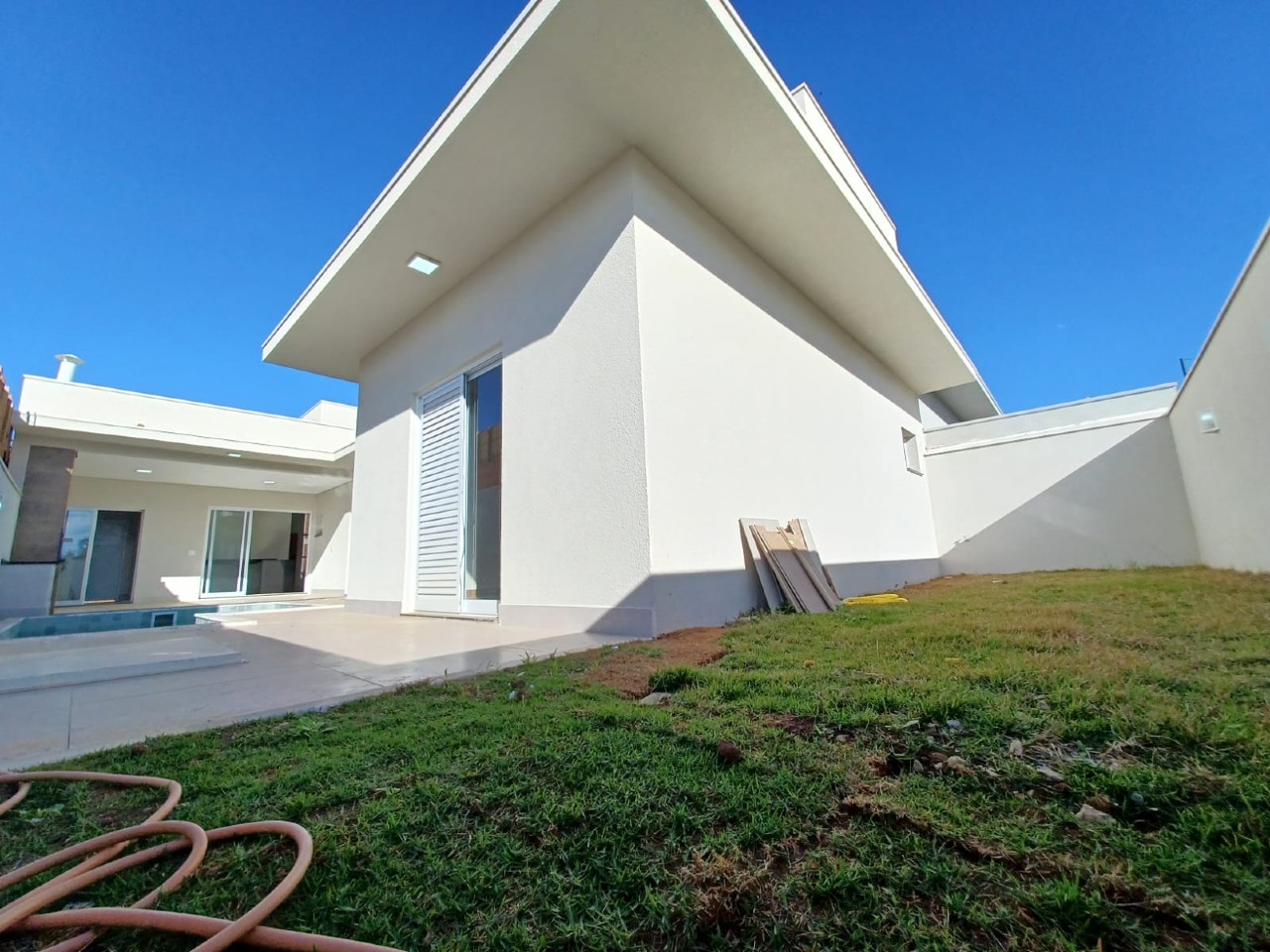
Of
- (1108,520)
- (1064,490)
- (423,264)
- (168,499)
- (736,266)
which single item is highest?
(423,264)

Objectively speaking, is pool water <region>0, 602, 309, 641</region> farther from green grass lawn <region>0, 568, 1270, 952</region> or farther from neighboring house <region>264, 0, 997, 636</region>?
green grass lawn <region>0, 568, 1270, 952</region>

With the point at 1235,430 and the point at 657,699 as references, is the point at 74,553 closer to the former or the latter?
the point at 657,699

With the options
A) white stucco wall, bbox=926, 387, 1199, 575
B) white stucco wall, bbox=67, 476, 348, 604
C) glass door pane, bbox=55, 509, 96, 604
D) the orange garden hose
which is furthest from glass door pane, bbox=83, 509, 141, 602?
white stucco wall, bbox=926, 387, 1199, 575

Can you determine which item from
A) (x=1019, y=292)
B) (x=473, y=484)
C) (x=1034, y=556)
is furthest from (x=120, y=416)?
(x=1019, y=292)

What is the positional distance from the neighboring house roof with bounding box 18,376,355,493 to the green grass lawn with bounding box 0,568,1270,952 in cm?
1053

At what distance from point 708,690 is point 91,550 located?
1573 cm

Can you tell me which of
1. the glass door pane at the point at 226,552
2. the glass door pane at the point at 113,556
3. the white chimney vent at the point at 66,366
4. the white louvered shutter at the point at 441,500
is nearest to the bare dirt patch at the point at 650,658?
the white louvered shutter at the point at 441,500

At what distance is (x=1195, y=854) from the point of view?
2.72 ft

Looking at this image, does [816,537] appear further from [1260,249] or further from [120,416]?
[120,416]

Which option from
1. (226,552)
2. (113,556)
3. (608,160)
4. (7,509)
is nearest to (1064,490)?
(608,160)

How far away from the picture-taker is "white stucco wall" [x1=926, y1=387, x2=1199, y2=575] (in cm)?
729

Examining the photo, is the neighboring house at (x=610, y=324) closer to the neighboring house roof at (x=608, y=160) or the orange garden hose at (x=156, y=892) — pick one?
the neighboring house roof at (x=608, y=160)

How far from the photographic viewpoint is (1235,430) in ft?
16.1

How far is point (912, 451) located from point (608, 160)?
756cm
